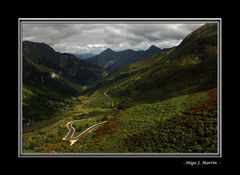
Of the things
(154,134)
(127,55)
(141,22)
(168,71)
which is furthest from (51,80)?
(141,22)

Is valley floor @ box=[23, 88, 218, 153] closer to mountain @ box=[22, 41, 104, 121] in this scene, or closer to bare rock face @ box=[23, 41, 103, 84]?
bare rock face @ box=[23, 41, 103, 84]

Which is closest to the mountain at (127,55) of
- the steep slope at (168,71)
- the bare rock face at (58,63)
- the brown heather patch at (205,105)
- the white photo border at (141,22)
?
the steep slope at (168,71)

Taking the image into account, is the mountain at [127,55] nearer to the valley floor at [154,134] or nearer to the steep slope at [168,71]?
the steep slope at [168,71]

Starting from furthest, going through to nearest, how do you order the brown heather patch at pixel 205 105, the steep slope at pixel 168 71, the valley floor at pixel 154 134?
the steep slope at pixel 168 71 < the brown heather patch at pixel 205 105 < the valley floor at pixel 154 134

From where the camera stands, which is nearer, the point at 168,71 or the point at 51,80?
the point at 168,71

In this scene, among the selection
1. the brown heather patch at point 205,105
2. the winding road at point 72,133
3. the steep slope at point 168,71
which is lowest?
the winding road at point 72,133

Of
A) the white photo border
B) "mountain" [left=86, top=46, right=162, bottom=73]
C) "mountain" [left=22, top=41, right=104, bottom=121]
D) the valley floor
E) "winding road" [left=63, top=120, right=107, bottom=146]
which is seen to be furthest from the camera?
"mountain" [left=22, top=41, right=104, bottom=121]

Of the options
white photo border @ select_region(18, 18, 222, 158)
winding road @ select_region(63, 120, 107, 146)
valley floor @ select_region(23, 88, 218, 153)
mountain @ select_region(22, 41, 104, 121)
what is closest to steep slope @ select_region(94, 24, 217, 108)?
valley floor @ select_region(23, 88, 218, 153)

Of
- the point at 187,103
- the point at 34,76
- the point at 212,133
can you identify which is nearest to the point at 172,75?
the point at 187,103

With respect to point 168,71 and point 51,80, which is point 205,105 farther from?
point 51,80

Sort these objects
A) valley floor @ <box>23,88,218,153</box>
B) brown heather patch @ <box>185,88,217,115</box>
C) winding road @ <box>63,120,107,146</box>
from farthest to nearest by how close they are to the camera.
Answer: winding road @ <box>63,120,107,146</box>
brown heather patch @ <box>185,88,217,115</box>
valley floor @ <box>23,88,218,153</box>

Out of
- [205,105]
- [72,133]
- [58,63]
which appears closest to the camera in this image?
[205,105]
